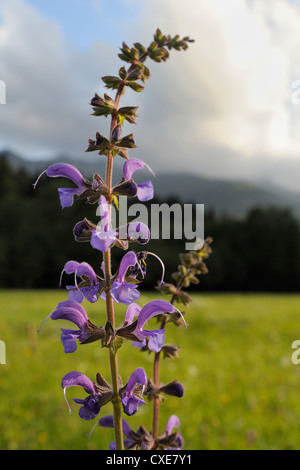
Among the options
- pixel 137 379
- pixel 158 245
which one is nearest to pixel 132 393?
pixel 137 379

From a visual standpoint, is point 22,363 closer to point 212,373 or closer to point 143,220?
point 212,373

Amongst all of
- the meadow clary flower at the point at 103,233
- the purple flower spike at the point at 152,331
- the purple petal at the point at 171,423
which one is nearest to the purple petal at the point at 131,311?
the purple flower spike at the point at 152,331

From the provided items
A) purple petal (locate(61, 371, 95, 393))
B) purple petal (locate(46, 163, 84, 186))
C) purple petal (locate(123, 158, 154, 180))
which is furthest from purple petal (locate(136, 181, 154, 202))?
purple petal (locate(61, 371, 95, 393))

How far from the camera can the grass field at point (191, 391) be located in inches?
143

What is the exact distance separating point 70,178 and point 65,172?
45 mm

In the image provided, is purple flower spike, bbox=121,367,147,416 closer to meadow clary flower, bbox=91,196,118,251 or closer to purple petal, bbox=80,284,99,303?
purple petal, bbox=80,284,99,303

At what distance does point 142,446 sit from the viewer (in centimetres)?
154

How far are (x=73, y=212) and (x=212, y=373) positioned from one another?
3927cm

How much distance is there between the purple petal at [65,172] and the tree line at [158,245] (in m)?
34.7

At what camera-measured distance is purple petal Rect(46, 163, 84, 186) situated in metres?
1.56

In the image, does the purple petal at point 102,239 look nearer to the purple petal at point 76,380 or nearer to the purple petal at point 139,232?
the purple petal at point 139,232

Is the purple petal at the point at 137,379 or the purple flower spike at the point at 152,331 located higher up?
the purple flower spike at the point at 152,331

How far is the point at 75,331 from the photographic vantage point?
140 cm

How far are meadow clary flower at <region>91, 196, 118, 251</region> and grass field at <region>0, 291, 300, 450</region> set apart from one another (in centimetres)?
54
